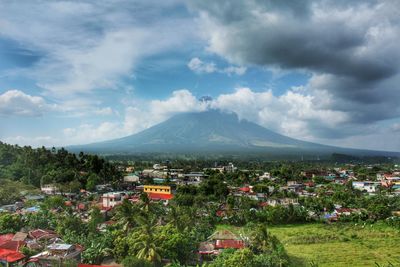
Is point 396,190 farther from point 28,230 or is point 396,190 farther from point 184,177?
point 28,230

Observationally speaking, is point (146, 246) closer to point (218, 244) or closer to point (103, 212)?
point (218, 244)

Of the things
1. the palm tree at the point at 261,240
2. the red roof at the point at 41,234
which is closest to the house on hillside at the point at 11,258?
the red roof at the point at 41,234

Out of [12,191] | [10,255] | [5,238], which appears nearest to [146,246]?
[10,255]

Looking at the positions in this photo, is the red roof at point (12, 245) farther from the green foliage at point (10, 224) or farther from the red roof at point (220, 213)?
the red roof at point (220, 213)

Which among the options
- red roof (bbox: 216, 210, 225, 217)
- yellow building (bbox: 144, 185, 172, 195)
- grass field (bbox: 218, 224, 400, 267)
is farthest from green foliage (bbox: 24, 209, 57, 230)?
yellow building (bbox: 144, 185, 172, 195)

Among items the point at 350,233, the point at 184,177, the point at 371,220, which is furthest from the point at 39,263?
the point at 184,177
